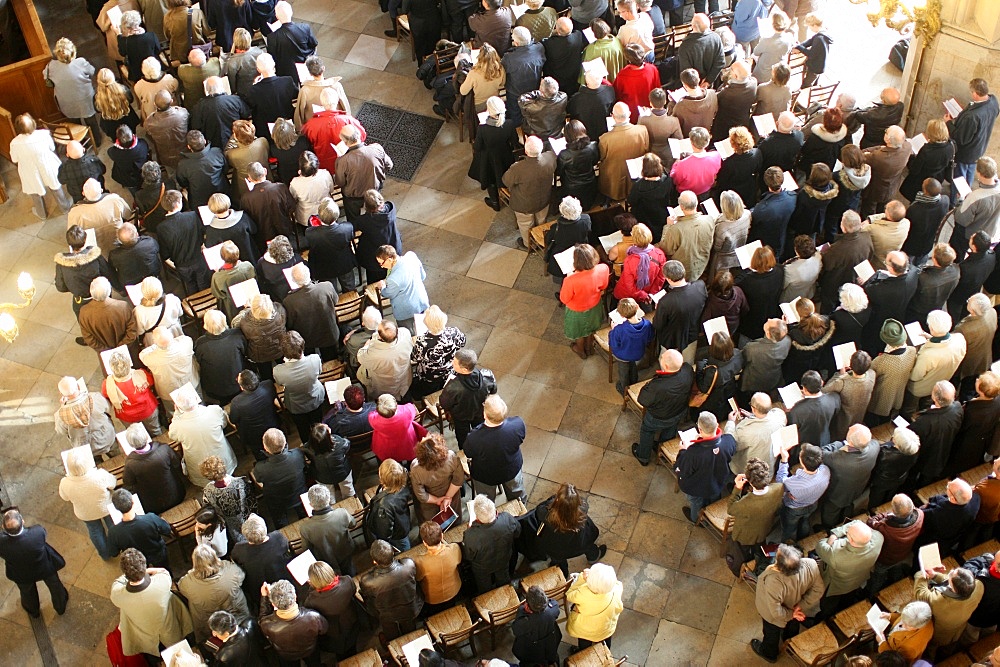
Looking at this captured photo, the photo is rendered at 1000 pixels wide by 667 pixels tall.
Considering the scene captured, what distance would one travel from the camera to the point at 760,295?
43.1 ft

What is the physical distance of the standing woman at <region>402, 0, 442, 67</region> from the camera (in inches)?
671

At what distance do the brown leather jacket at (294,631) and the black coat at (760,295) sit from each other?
215 inches

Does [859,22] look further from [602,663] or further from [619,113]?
[602,663]

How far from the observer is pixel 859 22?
18.1 m

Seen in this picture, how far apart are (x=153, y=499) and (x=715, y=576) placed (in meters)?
5.65

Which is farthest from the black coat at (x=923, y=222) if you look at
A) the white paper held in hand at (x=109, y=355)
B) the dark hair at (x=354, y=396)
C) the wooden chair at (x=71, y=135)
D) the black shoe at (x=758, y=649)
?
the wooden chair at (x=71, y=135)

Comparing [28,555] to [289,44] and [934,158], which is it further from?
[934,158]

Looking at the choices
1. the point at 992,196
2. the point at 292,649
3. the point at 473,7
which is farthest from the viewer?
the point at 473,7

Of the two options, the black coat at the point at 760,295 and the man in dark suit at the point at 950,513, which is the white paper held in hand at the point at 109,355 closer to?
the black coat at the point at 760,295

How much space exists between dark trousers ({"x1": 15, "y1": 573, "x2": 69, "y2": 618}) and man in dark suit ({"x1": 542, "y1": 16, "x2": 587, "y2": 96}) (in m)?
8.42

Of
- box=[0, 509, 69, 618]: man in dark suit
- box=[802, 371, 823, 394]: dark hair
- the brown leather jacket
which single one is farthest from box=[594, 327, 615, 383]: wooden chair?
box=[0, 509, 69, 618]: man in dark suit

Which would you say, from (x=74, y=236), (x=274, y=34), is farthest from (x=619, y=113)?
(x=74, y=236)

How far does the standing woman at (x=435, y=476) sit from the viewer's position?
1188 centimetres

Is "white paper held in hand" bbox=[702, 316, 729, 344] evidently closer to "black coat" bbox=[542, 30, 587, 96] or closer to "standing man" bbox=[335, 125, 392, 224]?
"standing man" bbox=[335, 125, 392, 224]
